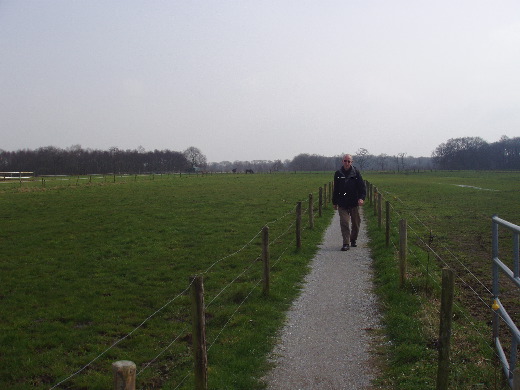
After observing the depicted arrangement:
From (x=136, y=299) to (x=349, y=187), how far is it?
611cm

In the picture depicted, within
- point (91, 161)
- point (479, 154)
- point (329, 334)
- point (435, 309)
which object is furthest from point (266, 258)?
point (479, 154)

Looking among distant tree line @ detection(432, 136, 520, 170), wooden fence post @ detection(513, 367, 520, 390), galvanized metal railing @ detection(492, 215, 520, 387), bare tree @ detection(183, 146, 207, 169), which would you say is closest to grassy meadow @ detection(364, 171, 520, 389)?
galvanized metal railing @ detection(492, 215, 520, 387)

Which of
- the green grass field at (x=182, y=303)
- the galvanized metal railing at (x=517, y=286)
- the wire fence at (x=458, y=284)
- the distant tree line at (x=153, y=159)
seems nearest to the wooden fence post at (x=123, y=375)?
the green grass field at (x=182, y=303)

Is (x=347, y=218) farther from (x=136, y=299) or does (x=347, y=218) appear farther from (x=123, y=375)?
(x=123, y=375)

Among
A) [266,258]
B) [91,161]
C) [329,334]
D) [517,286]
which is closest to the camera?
[517,286]

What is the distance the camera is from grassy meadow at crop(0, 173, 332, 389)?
553 centimetres

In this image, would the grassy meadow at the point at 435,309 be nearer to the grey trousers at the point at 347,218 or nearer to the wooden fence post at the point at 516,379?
the grey trousers at the point at 347,218

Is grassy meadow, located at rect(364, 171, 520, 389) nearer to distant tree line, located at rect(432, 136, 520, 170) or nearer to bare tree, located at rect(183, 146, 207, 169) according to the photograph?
distant tree line, located at rect(432, 136, 520, 170)

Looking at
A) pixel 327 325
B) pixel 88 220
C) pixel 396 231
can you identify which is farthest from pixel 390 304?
pixel 88 220

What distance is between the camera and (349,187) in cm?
1210

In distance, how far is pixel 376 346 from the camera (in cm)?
596

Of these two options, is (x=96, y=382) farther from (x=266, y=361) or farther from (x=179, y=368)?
(x=266, y=361)

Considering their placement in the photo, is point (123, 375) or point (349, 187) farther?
point (349, 187)

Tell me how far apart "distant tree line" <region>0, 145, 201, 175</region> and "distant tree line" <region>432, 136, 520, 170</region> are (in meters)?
79.3
